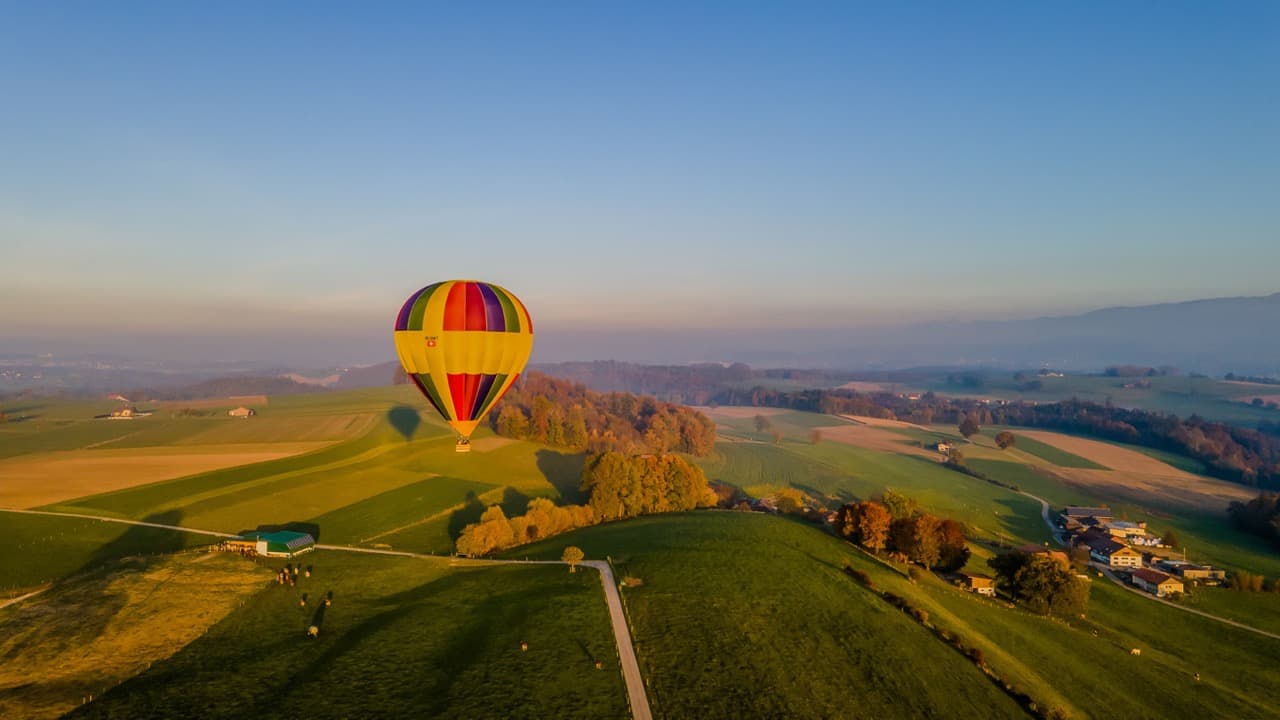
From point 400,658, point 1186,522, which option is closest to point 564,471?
point 400,658

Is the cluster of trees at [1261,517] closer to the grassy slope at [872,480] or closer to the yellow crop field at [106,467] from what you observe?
the grassy slope at [872,480]

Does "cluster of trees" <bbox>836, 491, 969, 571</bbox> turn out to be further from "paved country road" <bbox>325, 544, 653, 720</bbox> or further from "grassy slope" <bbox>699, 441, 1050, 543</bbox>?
"paved country road" <bbox>325, 544, 653, 720</bbox>

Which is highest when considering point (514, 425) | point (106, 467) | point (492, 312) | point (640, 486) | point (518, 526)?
point (492, 312)

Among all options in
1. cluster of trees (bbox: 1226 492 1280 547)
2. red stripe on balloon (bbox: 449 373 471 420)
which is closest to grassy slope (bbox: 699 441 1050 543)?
cluster of trees (bbox: 1226 492 1280 547)

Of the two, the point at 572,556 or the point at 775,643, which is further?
the point at 572,556

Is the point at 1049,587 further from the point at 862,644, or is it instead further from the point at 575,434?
the point at 575,434

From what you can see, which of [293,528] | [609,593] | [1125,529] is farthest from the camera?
[1125,529]
